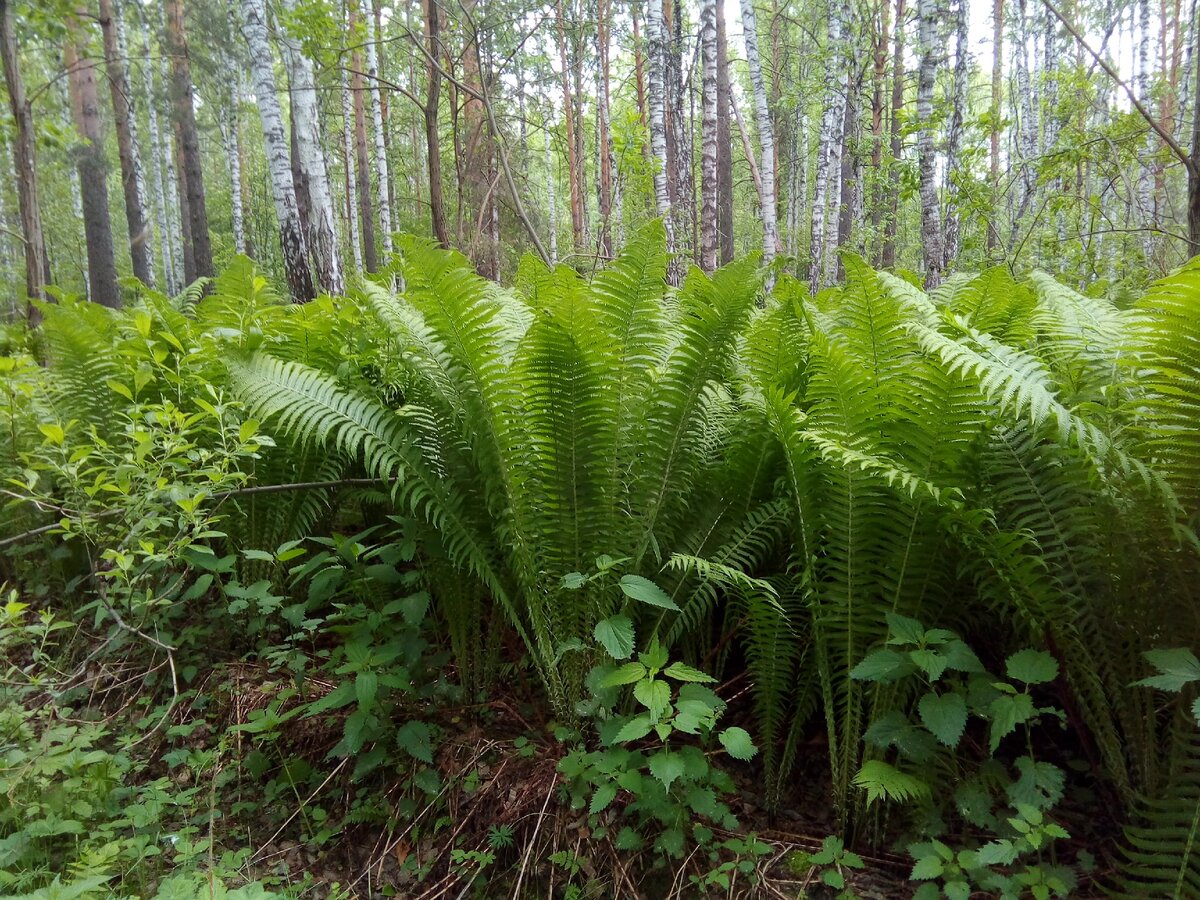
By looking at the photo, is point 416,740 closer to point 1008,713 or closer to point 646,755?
point 646,755

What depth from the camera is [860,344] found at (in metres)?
1.71

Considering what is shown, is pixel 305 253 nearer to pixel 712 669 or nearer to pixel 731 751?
pixel 712 669

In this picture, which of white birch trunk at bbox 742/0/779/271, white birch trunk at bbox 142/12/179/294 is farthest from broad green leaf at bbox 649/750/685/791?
white birch trunk at bbox 142/12/179/294

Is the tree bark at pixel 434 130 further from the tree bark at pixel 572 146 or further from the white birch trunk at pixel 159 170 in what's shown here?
the white birch trunk at pixel 159 170

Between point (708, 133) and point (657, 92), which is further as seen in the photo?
point (657, 92)

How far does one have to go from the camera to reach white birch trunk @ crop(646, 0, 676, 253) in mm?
7969

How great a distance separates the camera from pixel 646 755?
170 centimetres

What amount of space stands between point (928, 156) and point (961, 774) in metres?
6.81

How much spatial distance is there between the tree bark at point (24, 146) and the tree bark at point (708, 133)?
6367mm

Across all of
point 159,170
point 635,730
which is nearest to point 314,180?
point 635,730

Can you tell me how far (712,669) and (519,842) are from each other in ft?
2.40

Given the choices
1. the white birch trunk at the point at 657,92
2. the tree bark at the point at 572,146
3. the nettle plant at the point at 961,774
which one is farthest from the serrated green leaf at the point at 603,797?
the tree bark at the point at 572,146

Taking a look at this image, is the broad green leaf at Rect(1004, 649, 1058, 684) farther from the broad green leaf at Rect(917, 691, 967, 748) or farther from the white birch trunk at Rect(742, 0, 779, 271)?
the white birch trunk at Rect(742, 0, 779, 271)

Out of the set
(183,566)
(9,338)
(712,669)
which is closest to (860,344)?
(712,669)
